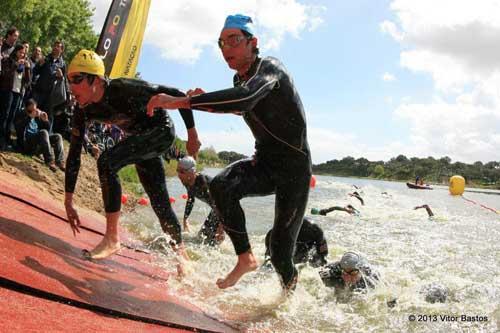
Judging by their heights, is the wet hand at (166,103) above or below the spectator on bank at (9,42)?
below

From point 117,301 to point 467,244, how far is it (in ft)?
37.9

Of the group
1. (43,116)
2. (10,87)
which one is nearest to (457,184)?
(43,116)

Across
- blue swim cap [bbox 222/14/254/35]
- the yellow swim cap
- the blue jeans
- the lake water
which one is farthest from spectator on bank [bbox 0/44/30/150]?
blue swim cap [bbox 222/14/254/35]

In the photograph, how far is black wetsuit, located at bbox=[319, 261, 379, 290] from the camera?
5.73m

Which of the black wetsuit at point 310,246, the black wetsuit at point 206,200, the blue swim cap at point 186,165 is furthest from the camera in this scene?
the black wetsuit at point 206,200

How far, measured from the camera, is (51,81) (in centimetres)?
917

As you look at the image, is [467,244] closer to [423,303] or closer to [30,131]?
[423,303]

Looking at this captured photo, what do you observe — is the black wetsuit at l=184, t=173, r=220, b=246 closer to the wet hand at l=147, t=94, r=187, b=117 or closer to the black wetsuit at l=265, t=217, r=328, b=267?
the black wetsuit at l=265, t=217, r=328, b=267

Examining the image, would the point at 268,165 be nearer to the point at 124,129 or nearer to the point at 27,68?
→ the point at 124,129

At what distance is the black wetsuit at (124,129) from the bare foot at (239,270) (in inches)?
47.8

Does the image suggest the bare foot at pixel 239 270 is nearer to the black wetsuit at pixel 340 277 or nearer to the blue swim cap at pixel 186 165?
the black wetsuit at pixel 340 277

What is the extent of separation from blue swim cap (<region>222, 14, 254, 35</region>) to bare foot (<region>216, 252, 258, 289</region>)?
1729 millimetres

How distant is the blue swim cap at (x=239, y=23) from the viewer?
3.46 meters

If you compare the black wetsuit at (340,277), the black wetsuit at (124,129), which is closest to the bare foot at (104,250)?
the black wetsuit at (124,129)
